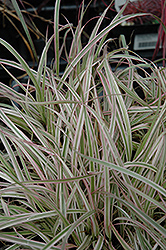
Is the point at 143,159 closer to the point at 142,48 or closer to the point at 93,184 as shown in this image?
the point at 93,184

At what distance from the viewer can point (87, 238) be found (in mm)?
409

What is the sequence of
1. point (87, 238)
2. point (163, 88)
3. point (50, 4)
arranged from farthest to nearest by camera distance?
1. point (50, 4)
2. point (163, 88)
3. point (87, 238)

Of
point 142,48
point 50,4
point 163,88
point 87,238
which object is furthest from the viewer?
point 50,4

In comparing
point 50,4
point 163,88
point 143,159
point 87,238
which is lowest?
point 87,238

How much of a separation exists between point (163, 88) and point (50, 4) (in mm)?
799

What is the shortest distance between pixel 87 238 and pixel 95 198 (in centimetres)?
7

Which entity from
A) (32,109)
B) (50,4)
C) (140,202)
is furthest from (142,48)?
(140,202)

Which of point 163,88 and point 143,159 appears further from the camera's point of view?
point 163,88

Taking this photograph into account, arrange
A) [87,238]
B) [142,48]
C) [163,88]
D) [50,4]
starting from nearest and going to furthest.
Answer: [87,238], [163,88], [142,48], [50,4]

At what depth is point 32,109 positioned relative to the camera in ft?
1.89

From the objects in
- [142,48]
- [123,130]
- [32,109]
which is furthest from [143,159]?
[142,48]

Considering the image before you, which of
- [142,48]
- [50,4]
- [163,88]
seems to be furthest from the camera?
[50,4]

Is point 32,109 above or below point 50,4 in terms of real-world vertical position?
below

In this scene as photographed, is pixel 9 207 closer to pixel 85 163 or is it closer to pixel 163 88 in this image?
pixel 85 163
